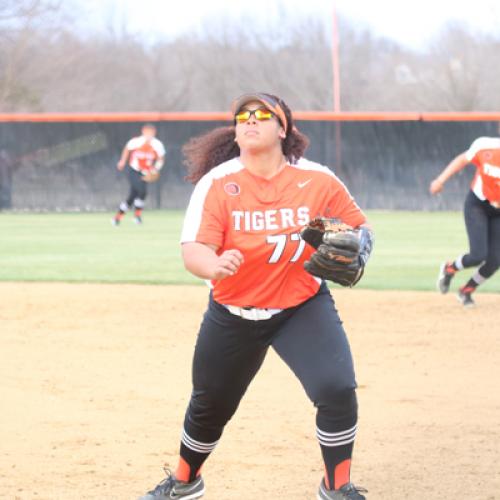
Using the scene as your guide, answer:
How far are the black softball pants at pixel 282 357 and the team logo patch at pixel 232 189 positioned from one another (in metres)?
0.47

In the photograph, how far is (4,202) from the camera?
89.1 ft

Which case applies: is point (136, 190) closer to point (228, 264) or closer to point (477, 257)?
point (477, 257)

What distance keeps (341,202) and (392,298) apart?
22.6 ft

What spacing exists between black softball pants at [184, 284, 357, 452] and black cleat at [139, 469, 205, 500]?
0.20 meters

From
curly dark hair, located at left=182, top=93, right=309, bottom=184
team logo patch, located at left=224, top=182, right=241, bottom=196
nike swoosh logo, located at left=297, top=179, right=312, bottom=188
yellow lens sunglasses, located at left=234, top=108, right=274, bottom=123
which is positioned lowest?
team logo patch, located at left=224, top=182, right=241, bottom=196

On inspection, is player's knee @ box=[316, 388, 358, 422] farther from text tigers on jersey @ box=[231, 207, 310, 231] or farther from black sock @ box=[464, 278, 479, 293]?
black sock @ box=[464, 278, 479, 293]

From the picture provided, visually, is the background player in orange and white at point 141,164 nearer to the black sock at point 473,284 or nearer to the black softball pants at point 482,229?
the black sock at point 473,284

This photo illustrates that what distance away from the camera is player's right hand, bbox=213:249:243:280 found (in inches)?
161

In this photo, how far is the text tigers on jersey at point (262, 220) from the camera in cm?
432

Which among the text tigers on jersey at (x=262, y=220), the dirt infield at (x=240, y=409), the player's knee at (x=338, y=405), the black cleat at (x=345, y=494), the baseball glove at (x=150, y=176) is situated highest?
the text tigers on jersey at (x=262, y=220)

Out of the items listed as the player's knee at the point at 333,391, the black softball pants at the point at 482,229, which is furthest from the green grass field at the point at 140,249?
the player's knee at the point at 333,391

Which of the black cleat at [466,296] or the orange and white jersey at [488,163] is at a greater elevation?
the orange and white jersey at [488,163]

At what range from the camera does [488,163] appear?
9664 millimetres

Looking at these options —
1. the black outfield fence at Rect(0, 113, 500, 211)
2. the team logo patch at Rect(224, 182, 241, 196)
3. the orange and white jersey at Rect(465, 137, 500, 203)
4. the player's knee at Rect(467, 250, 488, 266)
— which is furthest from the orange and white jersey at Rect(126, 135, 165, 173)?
the team logo patch at Rect(224, 182, 241, 196)
